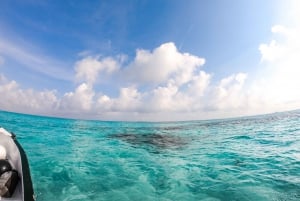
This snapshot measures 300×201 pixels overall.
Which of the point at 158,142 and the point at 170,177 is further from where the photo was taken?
the point at 158,142

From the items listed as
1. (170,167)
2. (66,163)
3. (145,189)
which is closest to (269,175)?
(170,167)

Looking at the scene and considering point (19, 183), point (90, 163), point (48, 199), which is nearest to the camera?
point (19, 183)

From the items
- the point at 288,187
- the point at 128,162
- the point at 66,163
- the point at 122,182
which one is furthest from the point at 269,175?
the point at 66,163

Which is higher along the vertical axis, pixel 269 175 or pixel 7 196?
pixel 7 196

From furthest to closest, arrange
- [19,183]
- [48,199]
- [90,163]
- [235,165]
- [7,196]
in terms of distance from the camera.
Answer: [90,163] < [235,165] < [48,199] < [19,183] < [7,196]

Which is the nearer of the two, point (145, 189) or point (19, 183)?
point (19, 183)

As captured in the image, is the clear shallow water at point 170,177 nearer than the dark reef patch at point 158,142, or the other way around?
the clear shallow water at point 170,177

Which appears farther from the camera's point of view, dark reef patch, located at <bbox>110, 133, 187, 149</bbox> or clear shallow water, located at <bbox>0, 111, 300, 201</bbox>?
dark reef patch, located at <bbox>110, 133, 187, 149</bbox>

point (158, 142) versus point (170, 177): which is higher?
A: point (158, 142)

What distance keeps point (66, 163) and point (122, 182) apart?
4.92 meters

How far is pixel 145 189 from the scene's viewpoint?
845 cm

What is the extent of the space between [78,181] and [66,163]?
12.1ft

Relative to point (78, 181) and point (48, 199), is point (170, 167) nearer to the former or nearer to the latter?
point (78, 181)

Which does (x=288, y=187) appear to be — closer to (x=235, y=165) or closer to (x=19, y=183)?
(x=235, y=165)
